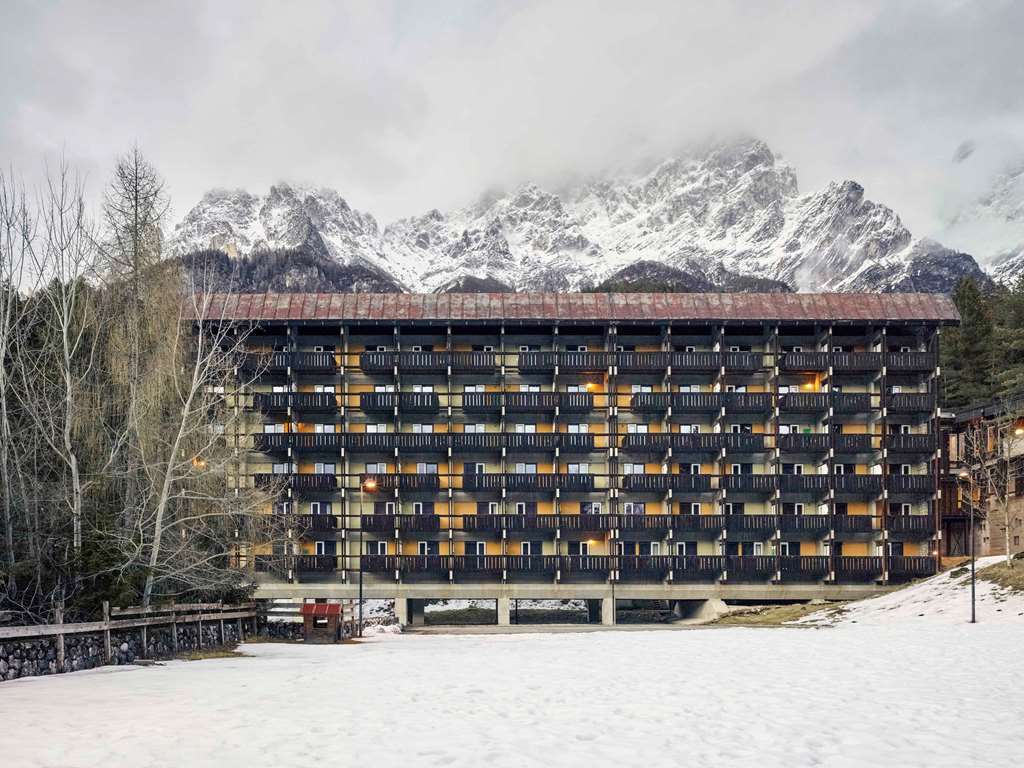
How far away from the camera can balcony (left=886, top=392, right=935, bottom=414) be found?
232ft

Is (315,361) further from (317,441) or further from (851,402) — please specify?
(851,402)

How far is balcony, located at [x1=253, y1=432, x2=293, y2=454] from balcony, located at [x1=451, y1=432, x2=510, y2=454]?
38.9ft

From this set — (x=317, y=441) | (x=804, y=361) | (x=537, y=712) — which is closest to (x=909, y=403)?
(x=804, y=361)

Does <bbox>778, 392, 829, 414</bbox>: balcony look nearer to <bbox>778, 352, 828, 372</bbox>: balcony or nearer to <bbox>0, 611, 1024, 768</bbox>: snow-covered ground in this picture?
<bbox>778, 352, 828, 372</bbox>: balcony

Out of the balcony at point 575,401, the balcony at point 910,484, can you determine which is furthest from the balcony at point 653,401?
the balcony at point 910,484

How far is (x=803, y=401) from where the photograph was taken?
7038 centimetres

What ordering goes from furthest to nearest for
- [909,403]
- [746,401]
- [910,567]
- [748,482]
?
[909,403] → [746,401] → [748,482] → [910,567]

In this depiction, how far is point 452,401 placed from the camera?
234 ft

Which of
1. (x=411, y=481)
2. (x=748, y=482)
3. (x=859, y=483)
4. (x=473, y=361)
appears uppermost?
(x=473, y=361)

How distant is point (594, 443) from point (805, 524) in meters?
16.0

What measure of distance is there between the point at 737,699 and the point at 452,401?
54657 millimetres

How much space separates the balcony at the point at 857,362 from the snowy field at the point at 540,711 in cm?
4463

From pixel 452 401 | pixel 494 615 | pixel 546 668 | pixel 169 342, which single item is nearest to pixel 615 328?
pixel 452 401

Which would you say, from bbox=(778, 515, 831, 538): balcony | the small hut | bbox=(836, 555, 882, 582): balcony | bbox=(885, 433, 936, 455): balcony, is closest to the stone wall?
the small hut
